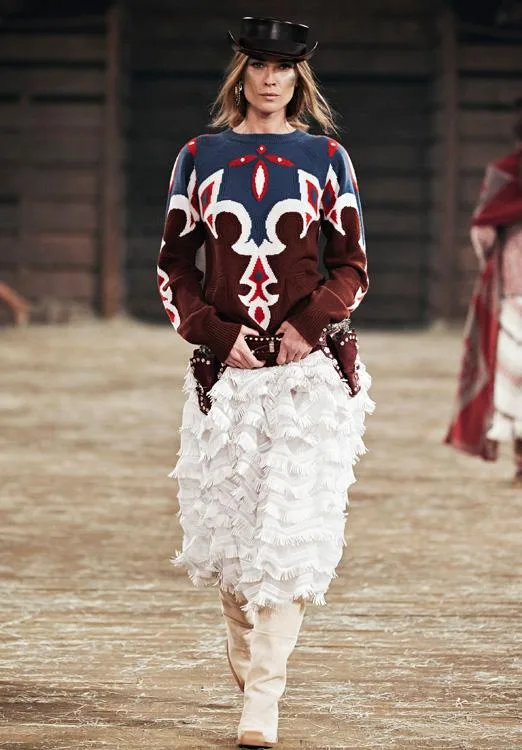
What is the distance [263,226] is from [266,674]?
86cm

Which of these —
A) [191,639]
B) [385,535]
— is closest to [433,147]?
[385,535]

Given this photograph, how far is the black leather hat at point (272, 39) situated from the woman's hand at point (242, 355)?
534 millimetres

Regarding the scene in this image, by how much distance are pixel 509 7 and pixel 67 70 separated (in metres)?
3.95

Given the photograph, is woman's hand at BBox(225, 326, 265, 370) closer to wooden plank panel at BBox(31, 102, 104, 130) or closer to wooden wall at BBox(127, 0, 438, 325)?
wooden wall at BBox(127, 0, 438, 325)

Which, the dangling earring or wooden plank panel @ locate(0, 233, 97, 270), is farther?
wooden plank panel @ locate(0, 233, 97, 270)

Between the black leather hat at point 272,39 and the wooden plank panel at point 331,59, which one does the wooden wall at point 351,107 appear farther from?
the black leather hat at point 272,39

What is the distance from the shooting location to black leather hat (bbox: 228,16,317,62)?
3.17 m

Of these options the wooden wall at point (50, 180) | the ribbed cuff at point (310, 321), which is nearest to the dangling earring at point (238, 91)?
the ribbed cuff at point (310, 321)

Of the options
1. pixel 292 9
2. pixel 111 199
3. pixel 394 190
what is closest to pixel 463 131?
pixel 394 190

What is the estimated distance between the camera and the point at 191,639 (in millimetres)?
4004

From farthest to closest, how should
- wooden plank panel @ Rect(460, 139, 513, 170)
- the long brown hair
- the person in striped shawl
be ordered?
1. wooden plank panel @ Rect(460, 139, 513, 170)
2. the person in striped shawl
3. the long brown hair

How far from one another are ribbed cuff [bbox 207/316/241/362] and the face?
0.42 m

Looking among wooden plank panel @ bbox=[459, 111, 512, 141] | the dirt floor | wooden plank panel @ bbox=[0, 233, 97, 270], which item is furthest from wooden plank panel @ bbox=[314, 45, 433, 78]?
the dirt floor

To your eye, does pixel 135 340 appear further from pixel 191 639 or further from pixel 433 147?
pixel 191 639
